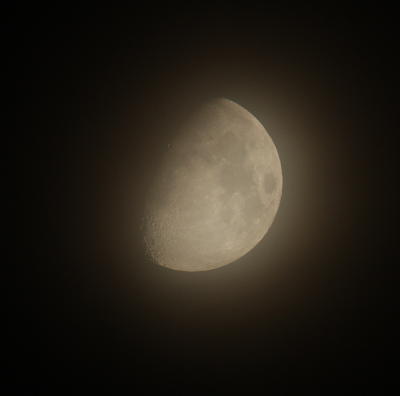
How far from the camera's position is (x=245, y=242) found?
53.8 inches

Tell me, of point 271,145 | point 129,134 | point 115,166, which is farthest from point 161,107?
point 271,145

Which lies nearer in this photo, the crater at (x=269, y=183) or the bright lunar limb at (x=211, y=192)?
the bright lunar limb at (x=211, y=192)

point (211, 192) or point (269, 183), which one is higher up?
point (269, 183)

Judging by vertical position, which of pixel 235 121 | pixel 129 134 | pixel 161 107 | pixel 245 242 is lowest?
pixel 245 242

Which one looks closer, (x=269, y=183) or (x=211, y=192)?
(x=211, y=192)

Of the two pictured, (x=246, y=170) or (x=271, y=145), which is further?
(x=271, y=145)

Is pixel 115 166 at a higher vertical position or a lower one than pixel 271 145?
lower

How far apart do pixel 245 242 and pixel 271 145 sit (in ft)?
1.60

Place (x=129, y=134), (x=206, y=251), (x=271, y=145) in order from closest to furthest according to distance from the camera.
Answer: (x=129, y=134) → (x=206, y=251) → (x=271, y=145)

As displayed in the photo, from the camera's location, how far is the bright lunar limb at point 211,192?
1.20 meters

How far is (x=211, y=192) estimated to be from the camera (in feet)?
3.92

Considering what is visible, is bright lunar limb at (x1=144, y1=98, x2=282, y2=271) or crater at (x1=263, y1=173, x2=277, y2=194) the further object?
crater at (x1=263, y1=173, x2=277, y2=194)

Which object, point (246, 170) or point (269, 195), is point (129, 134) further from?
point (269, 195)

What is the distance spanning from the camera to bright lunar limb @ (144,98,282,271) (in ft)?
3.94
